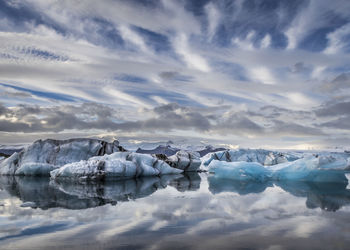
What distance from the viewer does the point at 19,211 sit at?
175 inches

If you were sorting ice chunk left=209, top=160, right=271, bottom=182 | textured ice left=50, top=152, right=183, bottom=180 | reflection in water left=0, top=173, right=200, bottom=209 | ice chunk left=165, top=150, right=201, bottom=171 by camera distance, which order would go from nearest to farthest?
reflection in water left=0, top=173, right=200, bottom=209 → textured ice left=50, top=152, right=183, bottom=180 → ice chunk left=209, top=160, right=271, bottom=182 → ice chunk left=165, top=150, right=201, bottom=171

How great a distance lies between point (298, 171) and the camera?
10945mm

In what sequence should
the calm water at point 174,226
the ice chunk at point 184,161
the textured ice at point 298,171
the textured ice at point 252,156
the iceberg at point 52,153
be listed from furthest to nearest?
the textured ice at point 252,156 < the ice chunk at point 184,161 < the iceberg at point 52,153 < the textured ice at point 298,171 < the calm water at point 174,226

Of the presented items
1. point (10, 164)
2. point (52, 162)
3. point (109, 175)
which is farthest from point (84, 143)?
point (109, 175)

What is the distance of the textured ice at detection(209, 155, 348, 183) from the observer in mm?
10094

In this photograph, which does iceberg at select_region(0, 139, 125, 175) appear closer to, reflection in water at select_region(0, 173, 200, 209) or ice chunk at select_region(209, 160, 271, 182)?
reflection in water at select_region(0, 173, 200, 209)

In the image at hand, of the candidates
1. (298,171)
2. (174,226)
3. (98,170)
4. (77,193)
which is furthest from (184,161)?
(174,226)

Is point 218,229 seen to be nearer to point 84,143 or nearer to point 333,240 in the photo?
point 333,240

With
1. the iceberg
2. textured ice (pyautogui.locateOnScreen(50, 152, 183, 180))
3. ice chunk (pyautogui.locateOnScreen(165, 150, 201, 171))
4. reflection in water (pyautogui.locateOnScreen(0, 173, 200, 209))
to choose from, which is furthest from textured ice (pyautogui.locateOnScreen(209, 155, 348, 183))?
the iceberg

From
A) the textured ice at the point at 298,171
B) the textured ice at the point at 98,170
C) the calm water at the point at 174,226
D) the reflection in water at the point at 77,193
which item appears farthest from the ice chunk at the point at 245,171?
the calm water at the point at 174,226

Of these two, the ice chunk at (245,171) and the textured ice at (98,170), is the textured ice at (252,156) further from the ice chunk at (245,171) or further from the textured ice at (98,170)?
the textured ice at (98,170)

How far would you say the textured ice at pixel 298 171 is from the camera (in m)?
10.1

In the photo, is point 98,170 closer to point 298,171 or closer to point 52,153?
point 52,153

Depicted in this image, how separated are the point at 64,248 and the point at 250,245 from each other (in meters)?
1.85
